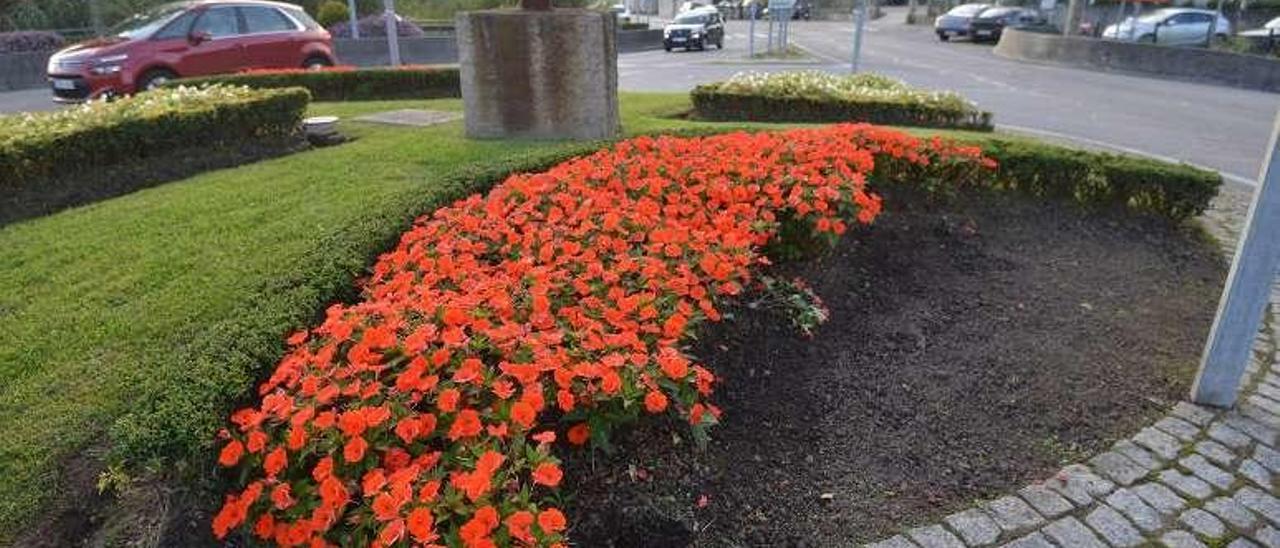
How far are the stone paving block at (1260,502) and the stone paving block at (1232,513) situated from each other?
0.04 m

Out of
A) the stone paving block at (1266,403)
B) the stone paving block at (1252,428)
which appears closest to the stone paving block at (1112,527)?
the stone paving block at (1252,428)

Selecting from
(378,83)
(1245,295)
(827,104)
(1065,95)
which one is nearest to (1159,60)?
(1065,95)

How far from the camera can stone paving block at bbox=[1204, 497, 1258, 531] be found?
3.24 metres

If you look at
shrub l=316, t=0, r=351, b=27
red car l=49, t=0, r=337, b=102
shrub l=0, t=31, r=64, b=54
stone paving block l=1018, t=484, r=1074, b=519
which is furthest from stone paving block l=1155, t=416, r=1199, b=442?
shrub l=316, t=0, r=351, b=27

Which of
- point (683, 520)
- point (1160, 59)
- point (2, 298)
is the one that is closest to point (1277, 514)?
point (683, 520)

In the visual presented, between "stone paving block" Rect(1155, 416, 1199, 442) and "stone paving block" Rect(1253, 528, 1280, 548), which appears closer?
"stone paving block" Rect(1253, 528, 1280, 548)

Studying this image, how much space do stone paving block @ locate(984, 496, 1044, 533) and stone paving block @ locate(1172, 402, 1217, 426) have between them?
1256mm

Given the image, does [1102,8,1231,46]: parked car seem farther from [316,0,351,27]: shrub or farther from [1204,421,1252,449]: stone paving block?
[1204,421,1252,449]: stone paving block

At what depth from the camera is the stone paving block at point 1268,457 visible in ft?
11.8

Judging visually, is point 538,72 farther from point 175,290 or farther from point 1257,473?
point 1257,473

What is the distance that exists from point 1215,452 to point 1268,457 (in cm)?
21

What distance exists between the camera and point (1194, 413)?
157 inches

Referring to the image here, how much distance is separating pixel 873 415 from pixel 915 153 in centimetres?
300

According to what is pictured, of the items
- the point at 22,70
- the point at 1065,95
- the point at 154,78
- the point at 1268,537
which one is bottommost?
the point at 1065,95
